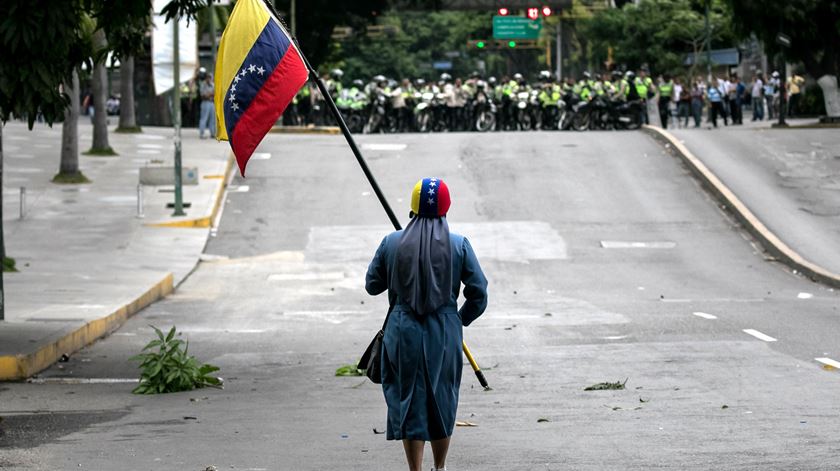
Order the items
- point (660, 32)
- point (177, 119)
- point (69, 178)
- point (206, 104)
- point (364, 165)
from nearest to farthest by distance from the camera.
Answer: point (364, 165), point (177, 119), point (69, 178), point (206, 104), point (660, 32)

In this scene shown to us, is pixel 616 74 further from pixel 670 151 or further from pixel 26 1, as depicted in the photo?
pixel 26 1

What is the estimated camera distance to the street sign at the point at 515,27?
92250 millimetres

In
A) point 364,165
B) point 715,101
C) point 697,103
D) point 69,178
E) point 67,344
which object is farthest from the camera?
point 715,101

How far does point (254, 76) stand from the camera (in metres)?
10.7

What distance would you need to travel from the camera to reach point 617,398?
1095 cm

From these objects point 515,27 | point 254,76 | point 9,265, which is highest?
point 254,76

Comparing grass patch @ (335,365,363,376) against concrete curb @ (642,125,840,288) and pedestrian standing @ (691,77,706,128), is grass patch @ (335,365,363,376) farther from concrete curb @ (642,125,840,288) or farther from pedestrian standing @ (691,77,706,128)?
pedestrian standing @ (691,77,706,128)

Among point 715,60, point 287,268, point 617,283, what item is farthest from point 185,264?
point 715,60

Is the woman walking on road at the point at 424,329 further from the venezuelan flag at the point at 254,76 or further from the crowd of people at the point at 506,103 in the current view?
the crowd of people at the point at 506,103

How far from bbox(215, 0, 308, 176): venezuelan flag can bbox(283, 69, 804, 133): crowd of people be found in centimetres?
3529

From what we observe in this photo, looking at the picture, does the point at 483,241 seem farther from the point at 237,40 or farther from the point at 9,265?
the point at 237,40

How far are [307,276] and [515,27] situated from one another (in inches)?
2857

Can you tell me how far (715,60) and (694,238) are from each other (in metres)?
50.4

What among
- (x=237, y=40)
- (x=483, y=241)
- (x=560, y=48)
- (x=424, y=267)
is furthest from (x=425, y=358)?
(x=560, y=48)
